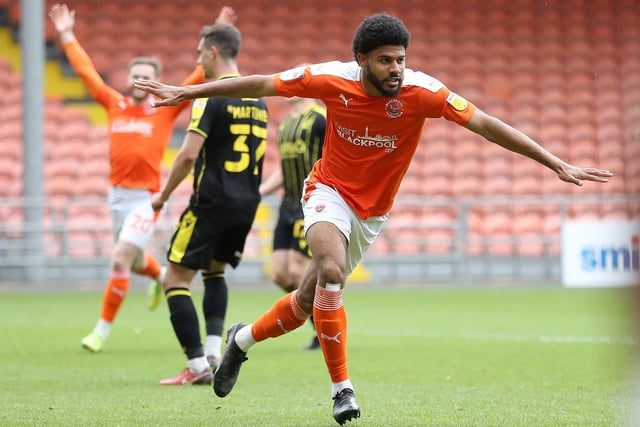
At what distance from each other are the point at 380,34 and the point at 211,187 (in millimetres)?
2139

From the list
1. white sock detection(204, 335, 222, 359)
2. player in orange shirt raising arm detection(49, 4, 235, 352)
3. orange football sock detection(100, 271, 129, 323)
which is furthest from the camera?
orange football sock detection(100, 271, 129, 323)

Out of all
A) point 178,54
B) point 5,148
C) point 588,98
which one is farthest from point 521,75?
point 5,148

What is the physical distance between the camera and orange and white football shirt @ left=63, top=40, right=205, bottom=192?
852cm

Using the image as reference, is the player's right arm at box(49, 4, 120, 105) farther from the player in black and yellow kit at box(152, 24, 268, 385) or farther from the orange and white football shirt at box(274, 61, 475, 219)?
the orange and white football shirt at box(274, 61, 475, 219)

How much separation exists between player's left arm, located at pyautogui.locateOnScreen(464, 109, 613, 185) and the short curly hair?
47cm

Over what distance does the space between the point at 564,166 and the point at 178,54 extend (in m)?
17.2

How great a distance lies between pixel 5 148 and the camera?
19328mm

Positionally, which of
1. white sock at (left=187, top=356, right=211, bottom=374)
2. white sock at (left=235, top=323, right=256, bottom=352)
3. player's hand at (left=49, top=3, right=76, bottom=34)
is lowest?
white sock at (left=187, top=356, right=211, bottom=374)

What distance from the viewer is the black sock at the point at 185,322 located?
632 cm

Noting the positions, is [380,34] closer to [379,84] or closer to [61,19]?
[379,84]

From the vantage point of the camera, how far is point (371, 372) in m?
6.90

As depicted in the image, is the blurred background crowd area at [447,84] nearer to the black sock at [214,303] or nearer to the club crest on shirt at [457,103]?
the black sock at [214,303]

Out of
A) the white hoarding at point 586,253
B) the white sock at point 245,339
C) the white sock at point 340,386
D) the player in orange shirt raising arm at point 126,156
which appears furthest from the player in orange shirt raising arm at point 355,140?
the white hoarding at point 586,253

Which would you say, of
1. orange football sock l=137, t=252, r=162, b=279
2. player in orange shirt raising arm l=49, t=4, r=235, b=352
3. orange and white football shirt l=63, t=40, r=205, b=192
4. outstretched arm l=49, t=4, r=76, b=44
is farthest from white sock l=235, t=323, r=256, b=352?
orange football sock l=137, t=252, r=162, b=279
